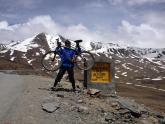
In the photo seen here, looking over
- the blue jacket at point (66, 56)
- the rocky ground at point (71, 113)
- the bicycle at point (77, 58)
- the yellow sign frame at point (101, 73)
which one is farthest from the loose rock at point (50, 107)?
the yellow sign frame at point (101, 73)

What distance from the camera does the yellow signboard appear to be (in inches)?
875

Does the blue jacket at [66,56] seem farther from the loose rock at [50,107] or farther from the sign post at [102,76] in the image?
the loose rock at [50,107]

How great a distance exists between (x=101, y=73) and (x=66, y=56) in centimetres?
378

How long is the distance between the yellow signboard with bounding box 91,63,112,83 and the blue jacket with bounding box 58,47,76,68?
3020 millimetres

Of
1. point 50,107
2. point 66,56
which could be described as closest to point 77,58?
point 66,56

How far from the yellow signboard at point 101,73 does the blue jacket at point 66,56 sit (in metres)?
3.02

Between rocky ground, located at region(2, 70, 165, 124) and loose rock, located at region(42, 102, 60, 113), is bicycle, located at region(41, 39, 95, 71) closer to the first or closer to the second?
rocky ground, located at region(2, 70, 165, 124)

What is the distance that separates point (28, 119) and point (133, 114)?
16.4 feet

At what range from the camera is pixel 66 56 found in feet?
63.3

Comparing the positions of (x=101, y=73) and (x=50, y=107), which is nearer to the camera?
(x=50, y=107)

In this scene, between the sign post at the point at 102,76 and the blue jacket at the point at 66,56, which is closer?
the blue jacket at the point at 66,56

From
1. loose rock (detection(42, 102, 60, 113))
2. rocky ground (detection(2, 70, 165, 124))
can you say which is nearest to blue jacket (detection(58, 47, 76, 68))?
rocky ground (detection(2, 70, 165, 124))

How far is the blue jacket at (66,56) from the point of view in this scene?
63.4 feet

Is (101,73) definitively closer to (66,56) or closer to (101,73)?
(101,73)
